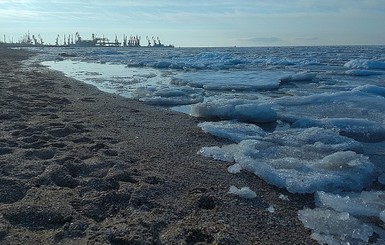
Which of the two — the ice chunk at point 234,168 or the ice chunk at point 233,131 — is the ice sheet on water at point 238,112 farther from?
the ice chunk at point 234,168

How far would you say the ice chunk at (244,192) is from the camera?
11.0ft

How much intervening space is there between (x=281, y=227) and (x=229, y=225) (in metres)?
0.42

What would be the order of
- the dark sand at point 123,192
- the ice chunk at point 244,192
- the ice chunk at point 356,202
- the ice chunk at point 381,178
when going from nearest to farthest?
1. the dark sand at point 123,192
2. the ice chunk at point 356,202
3. the ice chunk at point 244,192
4. the ice chunk at point 381,178

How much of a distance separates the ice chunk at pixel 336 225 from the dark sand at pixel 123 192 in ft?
0.36

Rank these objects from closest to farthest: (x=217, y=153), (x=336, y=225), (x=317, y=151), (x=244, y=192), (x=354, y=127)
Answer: (x=336, y=225) → (x=244, y=192) → (x=217, y=153) → (x=317, y=151) → (x=354, y=127)

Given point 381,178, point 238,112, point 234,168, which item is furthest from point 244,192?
point 238,112

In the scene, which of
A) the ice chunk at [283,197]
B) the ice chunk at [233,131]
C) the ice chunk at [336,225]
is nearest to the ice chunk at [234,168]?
the ice chunk at [283,197]

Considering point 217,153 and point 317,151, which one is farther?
point 317,151

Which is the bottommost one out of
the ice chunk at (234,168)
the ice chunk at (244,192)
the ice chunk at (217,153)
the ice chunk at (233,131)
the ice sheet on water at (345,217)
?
the ice sheet on water at (345,217)

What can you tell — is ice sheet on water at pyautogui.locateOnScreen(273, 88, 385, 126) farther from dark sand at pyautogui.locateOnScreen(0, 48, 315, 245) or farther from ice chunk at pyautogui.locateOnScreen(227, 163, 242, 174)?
ice chunk at pyautogui.locateOnScreen(227, 163, 242, 174)

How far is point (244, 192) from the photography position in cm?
339

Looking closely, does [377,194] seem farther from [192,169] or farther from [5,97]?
[5,97]

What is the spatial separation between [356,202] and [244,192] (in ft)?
3.29

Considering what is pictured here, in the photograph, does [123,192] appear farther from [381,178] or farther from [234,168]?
[381,178]
